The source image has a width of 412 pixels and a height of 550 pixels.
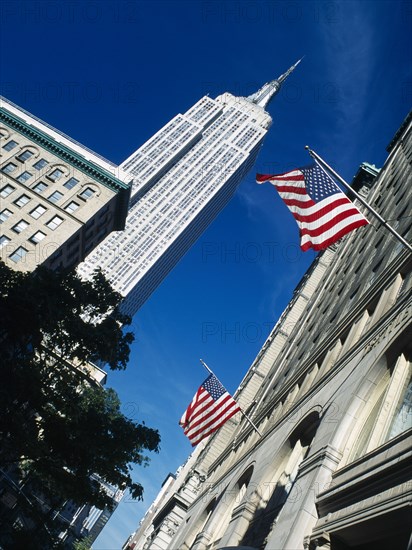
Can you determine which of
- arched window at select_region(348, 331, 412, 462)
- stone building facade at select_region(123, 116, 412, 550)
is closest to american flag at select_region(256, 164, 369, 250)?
stone building facade at select_region(123, 116, 412, 550)

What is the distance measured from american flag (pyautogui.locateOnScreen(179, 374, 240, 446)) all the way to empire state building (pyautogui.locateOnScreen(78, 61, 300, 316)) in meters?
106

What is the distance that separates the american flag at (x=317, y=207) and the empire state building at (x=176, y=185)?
384ft

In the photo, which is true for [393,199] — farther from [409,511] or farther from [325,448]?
[409,511]

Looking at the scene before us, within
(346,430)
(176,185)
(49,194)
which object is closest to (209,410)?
(346,430)

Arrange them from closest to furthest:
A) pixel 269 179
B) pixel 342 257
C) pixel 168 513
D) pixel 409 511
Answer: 1. pixel 409 511
2. pixel 269 179
3. pixel 342 257
4. pixel 168 513

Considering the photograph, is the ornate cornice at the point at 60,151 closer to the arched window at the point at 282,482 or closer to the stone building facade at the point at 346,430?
the stone building facade at the point at 346,430

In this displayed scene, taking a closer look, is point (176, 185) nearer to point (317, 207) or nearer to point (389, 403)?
point (317, 207)

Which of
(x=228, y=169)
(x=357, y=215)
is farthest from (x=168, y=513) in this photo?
(x=228, y=169)

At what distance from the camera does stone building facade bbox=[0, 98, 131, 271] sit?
4547 centimetres

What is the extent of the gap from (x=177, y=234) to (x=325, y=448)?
13248 cm

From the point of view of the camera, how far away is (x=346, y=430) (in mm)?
12625

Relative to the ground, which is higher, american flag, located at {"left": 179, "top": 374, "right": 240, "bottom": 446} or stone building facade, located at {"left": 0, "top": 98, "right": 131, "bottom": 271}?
stone building facade, located at {"left": 0, "top": 98, "right": 131, "bottom": 271}

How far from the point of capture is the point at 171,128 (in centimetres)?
16212

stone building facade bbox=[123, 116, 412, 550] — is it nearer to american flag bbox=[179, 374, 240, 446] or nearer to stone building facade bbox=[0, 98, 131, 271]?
american flag bbox=[179, 374, 240, 446]
